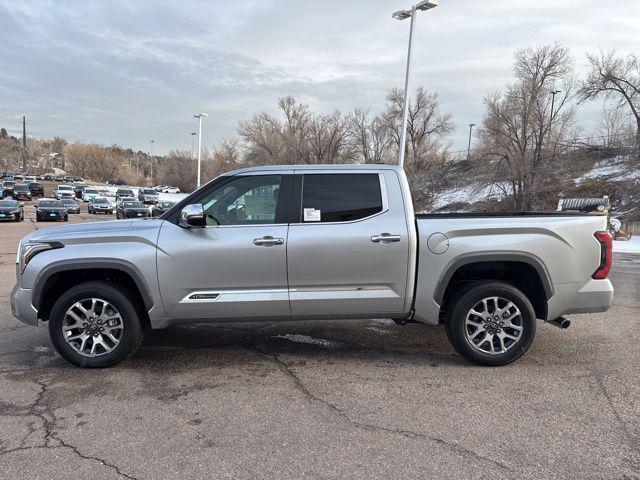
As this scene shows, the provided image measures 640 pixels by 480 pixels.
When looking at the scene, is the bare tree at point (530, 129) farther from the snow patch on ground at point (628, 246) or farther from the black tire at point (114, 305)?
the black tire at point (114, 305)

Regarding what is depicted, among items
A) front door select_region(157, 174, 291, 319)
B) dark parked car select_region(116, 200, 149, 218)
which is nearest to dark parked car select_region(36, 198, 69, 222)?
dark parked car select_region(116, 200, 149, 218)

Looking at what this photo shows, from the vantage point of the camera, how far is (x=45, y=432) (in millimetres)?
3496

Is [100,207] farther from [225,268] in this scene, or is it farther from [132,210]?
[225,268]

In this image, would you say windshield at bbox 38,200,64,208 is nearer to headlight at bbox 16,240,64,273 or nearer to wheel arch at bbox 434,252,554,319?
headlight at bbox 16,240,64,273

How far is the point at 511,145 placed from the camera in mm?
32312

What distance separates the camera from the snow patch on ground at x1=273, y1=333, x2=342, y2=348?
218 inches

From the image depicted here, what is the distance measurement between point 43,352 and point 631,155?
1668 inches

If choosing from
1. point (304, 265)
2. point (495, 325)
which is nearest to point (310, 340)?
point (304, 265)

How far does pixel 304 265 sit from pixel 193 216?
1.09 meters

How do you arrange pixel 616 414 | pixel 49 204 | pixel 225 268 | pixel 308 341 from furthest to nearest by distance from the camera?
pixel 49 204 < pixel 308 341 < pixel 225 268 < pixel 616 414

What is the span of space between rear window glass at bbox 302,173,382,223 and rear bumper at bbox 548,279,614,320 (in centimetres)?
192

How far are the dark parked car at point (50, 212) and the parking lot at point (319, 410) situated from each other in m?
26.2

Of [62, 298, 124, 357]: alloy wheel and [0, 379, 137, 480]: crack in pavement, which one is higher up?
[62, 298, 124, 357]: alloy wheel

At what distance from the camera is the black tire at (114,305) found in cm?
461
